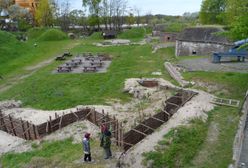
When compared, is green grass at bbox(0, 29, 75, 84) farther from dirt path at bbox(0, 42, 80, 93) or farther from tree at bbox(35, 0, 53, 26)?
tree at bbox(35, 0, 53, 26)

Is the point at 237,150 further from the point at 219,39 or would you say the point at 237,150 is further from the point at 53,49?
the point at 53,49

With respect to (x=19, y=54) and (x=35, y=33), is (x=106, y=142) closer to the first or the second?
(x=19, y=54)

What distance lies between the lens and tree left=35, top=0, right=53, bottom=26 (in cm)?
7094

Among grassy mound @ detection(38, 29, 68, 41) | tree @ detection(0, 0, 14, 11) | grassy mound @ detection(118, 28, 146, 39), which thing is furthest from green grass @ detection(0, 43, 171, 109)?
tree @ detection(0, 0, 14, 11)

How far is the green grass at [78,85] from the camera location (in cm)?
2255

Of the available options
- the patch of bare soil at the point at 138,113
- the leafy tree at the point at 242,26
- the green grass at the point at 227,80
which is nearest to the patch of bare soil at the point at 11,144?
the patch of bare soil at the point at 138,113

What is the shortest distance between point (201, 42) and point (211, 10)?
16.5 meters

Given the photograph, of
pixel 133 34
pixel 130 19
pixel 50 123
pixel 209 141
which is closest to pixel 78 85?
pixel 50 123

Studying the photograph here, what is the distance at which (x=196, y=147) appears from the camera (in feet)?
44.6

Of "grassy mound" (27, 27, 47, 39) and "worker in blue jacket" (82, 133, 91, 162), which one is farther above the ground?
"grassy mound" (27, 27, 47, 39)

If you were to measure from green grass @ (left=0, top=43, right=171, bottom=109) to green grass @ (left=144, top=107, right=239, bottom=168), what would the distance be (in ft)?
27.2

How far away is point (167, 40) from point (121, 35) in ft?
53.8

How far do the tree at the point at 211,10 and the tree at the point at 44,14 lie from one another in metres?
37.8

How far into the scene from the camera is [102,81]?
27.4m
